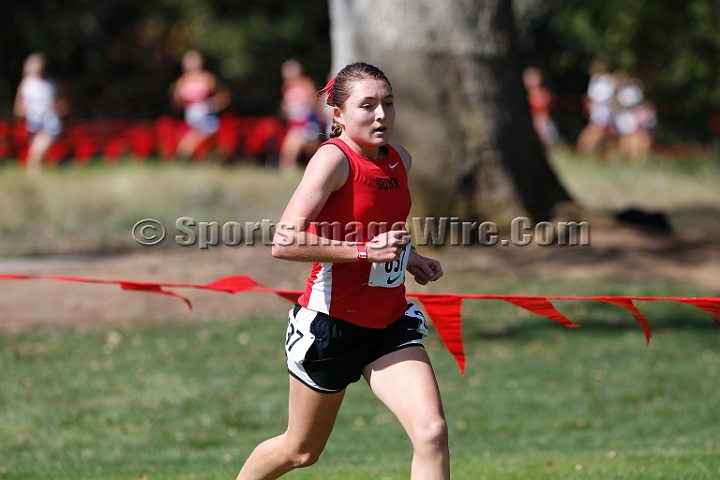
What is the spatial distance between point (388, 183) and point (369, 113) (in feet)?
1.00

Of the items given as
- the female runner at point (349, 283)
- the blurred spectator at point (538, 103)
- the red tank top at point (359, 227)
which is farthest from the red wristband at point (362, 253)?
the blurred spectator at point (538, 103)

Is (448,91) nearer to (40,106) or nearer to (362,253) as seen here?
(362,253)

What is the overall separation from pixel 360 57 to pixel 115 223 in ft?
14.9

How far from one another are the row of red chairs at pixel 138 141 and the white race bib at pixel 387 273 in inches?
616

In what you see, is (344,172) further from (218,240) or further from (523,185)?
(218,240)

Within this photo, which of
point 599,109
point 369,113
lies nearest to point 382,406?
point 369,113

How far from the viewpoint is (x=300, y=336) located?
423 centimetres

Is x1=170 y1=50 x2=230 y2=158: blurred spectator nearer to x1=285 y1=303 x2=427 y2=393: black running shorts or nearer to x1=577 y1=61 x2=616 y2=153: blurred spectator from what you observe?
x1=577 y1=61 x2=616 y2=153: blurred spectator

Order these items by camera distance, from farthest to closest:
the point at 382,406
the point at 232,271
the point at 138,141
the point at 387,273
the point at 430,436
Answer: the point at 138,141 → the point at 232,271 → the point at 382,406 → the point at 387,273 → the point at 430,436

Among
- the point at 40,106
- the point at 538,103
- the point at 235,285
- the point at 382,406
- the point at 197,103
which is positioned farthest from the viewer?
the point at 538,103

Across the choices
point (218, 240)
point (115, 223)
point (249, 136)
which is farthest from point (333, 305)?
point (249, 136)

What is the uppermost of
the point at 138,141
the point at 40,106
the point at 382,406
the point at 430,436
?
the point at 40,106

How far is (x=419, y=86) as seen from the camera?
11953 mm

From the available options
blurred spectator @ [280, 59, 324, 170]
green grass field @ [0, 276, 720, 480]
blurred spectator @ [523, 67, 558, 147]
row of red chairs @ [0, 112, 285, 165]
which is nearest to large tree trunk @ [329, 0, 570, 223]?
green grass field @ [0, 276, 720, 480]
